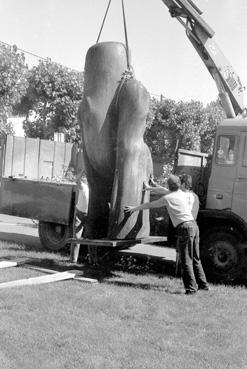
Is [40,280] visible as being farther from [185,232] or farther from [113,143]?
[113,143]

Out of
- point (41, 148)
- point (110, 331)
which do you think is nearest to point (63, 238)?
point (41, 148)

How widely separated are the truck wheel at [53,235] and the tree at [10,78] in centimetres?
796

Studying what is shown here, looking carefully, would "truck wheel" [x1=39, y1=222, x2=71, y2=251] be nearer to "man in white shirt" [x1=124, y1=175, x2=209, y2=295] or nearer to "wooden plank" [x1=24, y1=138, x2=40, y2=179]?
"wooden plank" [x1=24, y1=138, x2=40, y2=179]

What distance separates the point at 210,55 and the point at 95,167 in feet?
12.9

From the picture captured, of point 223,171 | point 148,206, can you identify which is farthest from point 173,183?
point 223,171

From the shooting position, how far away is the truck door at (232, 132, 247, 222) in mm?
8297

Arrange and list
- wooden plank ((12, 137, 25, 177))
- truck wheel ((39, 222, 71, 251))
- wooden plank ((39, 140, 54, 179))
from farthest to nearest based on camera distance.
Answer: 1. wooden plank ((39, 140, 54, 179))
2. wooden plank ((12, 137, 25, 177))
3. truck wheel ((39, 222, 71, 251))

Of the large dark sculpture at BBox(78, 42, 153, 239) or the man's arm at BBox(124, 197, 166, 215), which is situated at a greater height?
the large dark sculpture at BBox(78, 42, 153, 239)

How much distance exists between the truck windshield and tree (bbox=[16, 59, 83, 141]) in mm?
14831

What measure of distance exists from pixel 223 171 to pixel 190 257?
5.75 ft

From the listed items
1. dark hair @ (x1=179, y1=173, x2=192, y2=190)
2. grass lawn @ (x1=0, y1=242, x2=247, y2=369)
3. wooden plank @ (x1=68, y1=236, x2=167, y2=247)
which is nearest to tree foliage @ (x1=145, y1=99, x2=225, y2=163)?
dark hair @ (x1=179, y1=173, x2=192, y2=190)

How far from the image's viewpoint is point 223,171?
8.48 metres

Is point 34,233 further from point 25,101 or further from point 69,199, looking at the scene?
point 25,101

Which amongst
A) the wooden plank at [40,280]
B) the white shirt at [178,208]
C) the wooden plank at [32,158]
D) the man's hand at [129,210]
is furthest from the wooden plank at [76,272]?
the wooden plank at [32,158]
